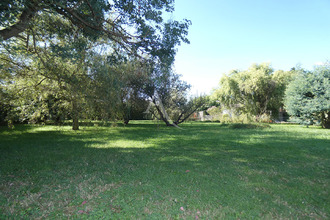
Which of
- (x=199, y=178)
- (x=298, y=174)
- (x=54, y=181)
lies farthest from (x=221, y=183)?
(x=54, y=181)

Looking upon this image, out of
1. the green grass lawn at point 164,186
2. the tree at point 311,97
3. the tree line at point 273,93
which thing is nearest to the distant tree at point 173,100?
the tree line at point 273,93

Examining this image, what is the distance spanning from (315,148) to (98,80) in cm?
968

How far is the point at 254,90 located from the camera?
25250 mm

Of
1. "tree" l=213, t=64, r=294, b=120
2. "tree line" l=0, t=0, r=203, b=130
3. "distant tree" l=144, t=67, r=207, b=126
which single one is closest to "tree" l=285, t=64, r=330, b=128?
"tree" l=213, t=64, r=294, b=120

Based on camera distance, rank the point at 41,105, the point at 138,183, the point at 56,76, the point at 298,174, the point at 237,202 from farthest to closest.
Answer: the point at 41,105 → the point at 56,76 → the point at 298,174 → the point at 138,183 → the point at 237,202

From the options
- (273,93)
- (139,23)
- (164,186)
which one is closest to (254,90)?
(273,93)

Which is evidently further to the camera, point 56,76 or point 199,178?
point 56,76

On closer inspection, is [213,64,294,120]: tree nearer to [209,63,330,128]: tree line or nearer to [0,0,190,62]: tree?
[209,63,330,128]: tree line

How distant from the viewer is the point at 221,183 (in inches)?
162

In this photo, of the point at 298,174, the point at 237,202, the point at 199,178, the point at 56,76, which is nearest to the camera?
the point at 237,202

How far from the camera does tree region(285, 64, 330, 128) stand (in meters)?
16.3

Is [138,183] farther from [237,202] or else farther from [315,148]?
[315,148]

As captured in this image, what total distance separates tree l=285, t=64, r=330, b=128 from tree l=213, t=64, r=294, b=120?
21.4 feet

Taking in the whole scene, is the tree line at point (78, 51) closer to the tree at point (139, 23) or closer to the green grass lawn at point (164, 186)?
the tree at point (139, 23)
